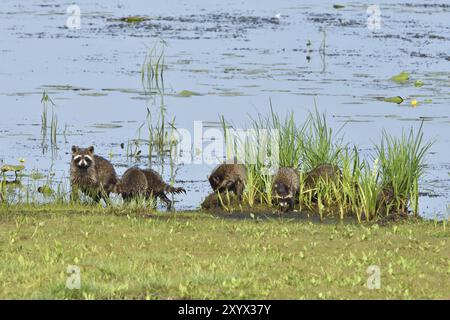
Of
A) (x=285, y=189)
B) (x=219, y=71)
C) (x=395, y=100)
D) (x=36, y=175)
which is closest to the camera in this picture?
(x=285, y=189)

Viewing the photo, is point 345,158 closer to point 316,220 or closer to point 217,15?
point 316,220

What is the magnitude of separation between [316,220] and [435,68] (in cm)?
1069

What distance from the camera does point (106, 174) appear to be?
1555 cm

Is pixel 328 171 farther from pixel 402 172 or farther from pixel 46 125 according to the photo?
pixel 46 125

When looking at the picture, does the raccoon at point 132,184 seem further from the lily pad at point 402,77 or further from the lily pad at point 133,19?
the lily pad at point 133,19

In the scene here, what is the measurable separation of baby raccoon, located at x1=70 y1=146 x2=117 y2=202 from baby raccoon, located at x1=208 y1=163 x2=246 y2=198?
132cm

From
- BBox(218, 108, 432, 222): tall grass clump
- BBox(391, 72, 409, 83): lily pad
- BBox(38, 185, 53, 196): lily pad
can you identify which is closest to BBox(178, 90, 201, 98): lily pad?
BBox(391, 72, 409, 83): lily pad

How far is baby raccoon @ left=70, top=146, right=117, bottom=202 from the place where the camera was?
15367mm

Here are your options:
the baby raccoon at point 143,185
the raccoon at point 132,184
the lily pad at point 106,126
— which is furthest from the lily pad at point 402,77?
the raccoon at point 132,184

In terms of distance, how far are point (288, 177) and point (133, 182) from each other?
1.84 meters

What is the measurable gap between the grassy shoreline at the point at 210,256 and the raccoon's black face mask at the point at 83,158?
218cm

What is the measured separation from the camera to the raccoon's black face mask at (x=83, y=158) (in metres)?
15.4

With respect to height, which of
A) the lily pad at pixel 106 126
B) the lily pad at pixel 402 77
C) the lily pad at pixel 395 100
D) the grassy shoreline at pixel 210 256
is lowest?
the grassy shoreline at pixel 210 256

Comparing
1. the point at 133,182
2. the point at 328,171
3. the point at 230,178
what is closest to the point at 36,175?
the point at 133,182
